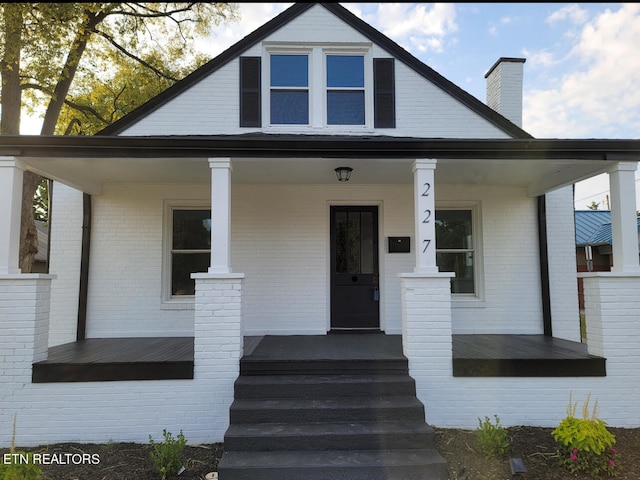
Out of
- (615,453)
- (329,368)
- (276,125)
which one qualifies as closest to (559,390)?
(615,453)

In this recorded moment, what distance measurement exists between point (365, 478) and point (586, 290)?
338 cm

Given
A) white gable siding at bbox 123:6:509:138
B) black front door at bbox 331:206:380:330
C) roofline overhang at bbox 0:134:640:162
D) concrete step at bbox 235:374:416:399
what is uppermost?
white gable siding at bbox 123:6:509:138

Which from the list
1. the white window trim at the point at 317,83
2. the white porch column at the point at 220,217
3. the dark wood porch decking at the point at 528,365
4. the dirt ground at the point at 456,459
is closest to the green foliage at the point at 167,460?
the dirt ground at the point at 456,459

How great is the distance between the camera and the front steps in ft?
11.2

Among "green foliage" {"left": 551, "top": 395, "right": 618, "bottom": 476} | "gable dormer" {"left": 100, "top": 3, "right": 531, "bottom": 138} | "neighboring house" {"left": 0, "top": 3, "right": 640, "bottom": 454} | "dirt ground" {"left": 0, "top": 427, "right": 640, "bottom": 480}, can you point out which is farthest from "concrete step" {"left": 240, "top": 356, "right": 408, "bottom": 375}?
"gable dormer" {"left": 100, "top": 3, "right": 531, "bottom": 138}

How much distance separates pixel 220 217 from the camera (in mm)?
4586

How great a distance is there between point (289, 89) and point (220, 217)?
288 cm

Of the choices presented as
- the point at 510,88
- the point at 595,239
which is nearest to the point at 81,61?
the point at 510,88

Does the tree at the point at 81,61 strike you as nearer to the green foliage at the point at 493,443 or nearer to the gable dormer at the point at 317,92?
the gable dormer at the point at 317,92

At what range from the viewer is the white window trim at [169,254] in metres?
6.24

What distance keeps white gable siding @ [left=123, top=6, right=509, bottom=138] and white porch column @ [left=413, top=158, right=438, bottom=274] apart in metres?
1.86

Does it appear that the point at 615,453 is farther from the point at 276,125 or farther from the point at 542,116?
the point at 542,116

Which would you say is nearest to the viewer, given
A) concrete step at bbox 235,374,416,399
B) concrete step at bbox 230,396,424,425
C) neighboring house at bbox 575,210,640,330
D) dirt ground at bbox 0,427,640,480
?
dirt ground at bbox 0,427,640,480

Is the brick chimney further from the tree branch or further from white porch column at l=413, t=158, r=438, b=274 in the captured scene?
the tree branch
